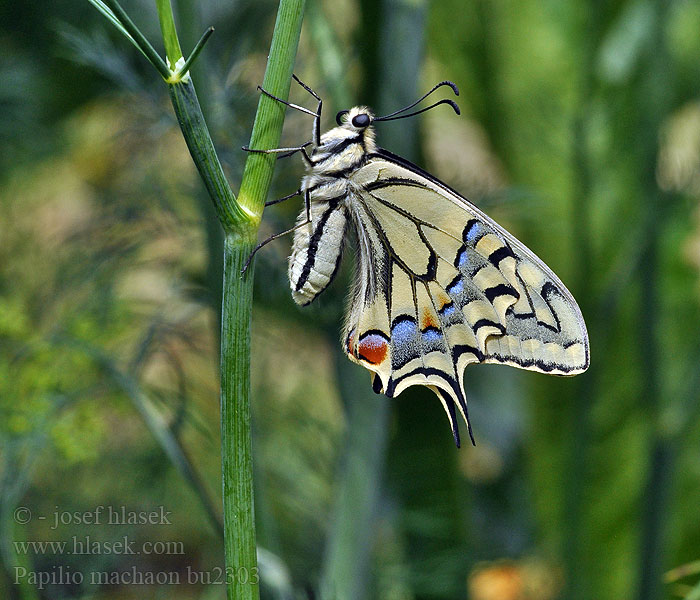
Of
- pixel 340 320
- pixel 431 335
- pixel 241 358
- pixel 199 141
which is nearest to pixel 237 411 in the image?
pixel 241 358

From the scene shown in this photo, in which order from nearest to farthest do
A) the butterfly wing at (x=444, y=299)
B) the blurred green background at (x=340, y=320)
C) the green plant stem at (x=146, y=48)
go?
the green plant stem at (x=146, y=48) → the butterfly wing at (x=444, y=299) → the blurred green background at (x=340, y=320)

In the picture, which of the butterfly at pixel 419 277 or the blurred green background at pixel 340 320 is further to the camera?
the blurred green background at pixel 340 320

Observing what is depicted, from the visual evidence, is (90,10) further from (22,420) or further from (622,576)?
(622,576)

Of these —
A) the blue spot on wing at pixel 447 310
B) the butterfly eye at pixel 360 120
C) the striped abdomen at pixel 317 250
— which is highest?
the butterfly eye at pixel 360 120

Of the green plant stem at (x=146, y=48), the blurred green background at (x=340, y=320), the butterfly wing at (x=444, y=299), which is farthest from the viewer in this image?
the blurred green background at (x=340, y=320)

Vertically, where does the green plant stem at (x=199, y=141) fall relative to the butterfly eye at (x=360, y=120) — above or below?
below

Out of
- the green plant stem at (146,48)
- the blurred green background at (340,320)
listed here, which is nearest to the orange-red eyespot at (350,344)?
the blurred green background at (340,320)

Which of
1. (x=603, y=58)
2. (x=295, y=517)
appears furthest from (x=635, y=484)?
(x=603, y=58)

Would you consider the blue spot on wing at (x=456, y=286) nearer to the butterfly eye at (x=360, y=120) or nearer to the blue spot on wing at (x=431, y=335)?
the blue spot on wing at (x=431, y=335)
